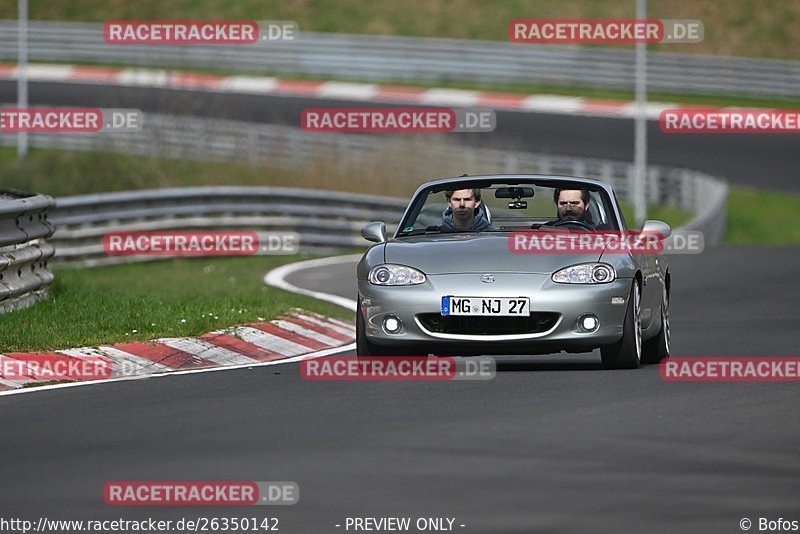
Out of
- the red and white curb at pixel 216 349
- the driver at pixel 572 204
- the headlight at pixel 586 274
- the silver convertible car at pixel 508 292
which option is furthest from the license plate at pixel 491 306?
the red and white curb at pixel 216 349

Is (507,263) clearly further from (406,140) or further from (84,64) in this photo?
(84,64)

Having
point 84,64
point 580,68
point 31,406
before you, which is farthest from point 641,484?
point 84,64

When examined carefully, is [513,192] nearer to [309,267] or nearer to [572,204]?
[572,204]

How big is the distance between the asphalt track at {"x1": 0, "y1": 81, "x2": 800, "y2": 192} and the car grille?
23.9m

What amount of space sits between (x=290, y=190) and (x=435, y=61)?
24306mm

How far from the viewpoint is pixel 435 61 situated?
5134 centimetres

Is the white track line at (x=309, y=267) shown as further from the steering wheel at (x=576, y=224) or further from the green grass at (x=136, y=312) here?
the steering wheel at (x=576, y=224)

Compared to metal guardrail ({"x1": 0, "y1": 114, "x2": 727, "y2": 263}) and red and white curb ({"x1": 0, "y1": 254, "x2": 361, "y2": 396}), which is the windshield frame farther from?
metal guardrail ({"x1": 0, "y1": 114, "x2": 727, "y2": 263})

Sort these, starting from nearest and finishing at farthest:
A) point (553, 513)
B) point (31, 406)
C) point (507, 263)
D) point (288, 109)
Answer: point (553, 513), point (31, 406), point (507, 263), point (288, 109)

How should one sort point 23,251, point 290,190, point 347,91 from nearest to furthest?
point 23,251, point 290,190, point 347,91

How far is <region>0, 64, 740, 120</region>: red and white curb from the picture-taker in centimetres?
4803

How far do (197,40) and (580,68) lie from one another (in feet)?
31.9

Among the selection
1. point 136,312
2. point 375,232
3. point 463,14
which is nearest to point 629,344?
point 375,232

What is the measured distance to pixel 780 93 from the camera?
48.2 m
